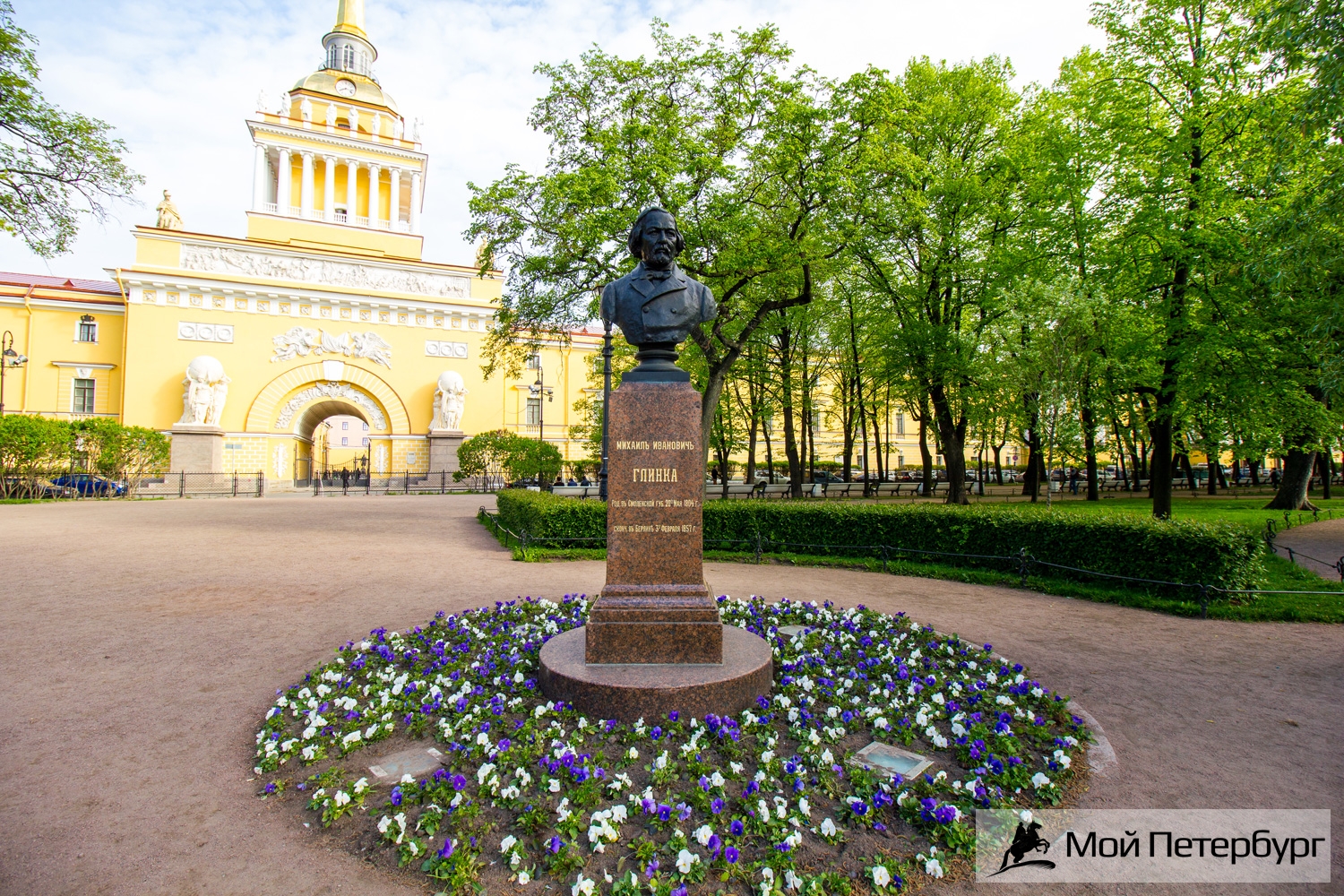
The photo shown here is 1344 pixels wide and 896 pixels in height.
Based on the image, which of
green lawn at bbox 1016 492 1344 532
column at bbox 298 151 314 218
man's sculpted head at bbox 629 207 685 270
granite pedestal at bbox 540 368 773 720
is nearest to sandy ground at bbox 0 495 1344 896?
granite pedestal at bbox 540 368 773 720

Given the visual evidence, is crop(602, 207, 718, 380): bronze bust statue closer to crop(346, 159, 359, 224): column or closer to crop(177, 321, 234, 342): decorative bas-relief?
crop(177, 321, 234, 342): decorative bas-relief

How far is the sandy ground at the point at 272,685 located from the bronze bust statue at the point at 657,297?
13.0ft

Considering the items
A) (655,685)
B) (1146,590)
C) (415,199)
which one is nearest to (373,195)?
(415,199)

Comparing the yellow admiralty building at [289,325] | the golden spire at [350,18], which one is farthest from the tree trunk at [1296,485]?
the golden spire at [350,18]

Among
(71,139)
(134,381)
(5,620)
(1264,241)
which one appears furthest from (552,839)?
(134,381)

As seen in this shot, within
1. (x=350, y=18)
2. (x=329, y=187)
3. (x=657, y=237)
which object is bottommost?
(x=657, y=237)

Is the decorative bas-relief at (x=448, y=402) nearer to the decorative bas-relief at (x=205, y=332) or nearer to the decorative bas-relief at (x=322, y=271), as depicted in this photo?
the decorative bas-relief at (x=322, y=271)

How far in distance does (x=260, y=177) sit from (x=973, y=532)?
45658mm

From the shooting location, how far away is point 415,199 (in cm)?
4231

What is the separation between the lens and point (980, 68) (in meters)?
19.1

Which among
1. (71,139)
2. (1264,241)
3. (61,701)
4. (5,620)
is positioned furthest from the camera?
(71,139)

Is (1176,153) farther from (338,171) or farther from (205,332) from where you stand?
(338,171)

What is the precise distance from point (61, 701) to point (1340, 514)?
27554 mm

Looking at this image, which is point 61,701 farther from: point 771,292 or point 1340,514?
point 1340,514
